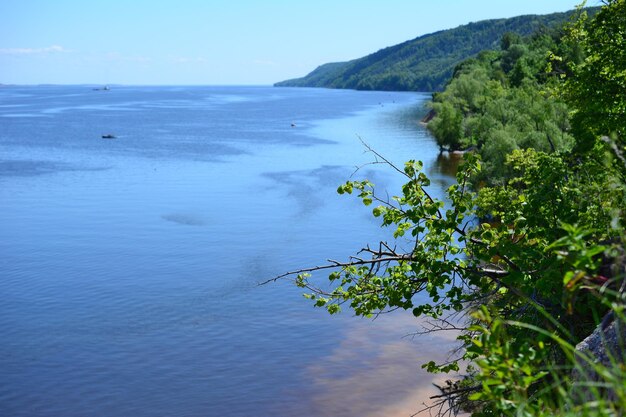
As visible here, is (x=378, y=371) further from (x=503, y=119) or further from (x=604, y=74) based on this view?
(x=503, y=119)

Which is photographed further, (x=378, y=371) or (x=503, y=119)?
(x=503, y=119)

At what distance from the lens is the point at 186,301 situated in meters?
32.0

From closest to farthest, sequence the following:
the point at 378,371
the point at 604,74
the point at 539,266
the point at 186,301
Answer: the point at 539,266 < the point at 604,74 < the point at 378,371 < the point at 186,301

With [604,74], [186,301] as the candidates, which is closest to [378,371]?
[186,301]

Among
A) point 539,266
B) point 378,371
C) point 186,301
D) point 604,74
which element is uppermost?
point 604,74

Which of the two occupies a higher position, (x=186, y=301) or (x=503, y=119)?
(x=503, y=119)

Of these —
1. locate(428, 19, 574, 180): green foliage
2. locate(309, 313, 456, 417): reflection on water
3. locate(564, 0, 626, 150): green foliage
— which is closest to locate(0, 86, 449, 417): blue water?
locate(309, 313, 456, 417): reflection on water

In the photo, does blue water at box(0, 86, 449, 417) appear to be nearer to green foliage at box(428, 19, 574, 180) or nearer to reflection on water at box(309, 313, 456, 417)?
reflection on water at box(309, 313, 456, 417)

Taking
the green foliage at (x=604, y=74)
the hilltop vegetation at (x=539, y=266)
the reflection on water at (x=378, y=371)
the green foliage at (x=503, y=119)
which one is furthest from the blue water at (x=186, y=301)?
the green foliage at (x=604, y=74)

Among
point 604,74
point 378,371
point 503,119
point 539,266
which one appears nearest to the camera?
point 539,266

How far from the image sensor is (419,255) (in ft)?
34.1

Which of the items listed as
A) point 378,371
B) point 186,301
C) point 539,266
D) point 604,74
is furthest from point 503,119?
point 539,266

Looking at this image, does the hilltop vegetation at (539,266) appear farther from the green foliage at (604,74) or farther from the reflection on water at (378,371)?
the reflection on water at (378,371)

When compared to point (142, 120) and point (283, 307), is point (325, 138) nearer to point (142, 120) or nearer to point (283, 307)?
point (142, 120)
